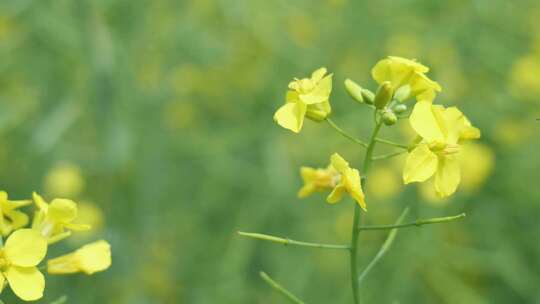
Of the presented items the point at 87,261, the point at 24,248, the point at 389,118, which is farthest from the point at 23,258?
the point at 389,118

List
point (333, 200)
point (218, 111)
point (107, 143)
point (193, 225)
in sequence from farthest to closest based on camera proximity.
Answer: point (218, 111) < point (193, 225) < point (107, 143) < point (333, 200)

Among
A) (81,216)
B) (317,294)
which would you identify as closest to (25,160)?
(81,216)

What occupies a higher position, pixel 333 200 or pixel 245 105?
pixel 333 200

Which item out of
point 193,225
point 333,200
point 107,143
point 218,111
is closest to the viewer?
point 333,200

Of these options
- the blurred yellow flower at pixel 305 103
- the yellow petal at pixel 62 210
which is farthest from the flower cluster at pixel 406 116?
the yellow petal at pixel 62 210

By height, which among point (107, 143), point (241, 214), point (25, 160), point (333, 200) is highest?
point (333, 200)

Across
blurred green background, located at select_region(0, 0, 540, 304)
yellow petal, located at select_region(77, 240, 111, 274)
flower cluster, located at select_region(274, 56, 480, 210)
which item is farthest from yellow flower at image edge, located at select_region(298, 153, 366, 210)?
blurred green background, located at select_region(0, 0, 540, 304)

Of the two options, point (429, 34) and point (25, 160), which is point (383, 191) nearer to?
point (429, 34)
